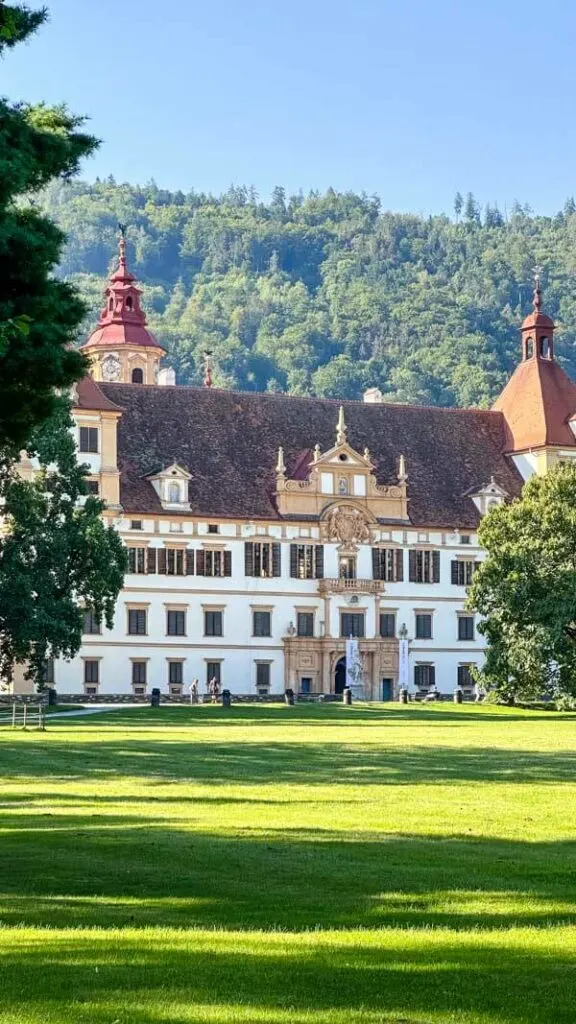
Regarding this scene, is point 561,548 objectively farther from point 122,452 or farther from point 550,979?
point 550,979

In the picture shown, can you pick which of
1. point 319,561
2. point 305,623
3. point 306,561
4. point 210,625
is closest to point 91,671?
point 210,625

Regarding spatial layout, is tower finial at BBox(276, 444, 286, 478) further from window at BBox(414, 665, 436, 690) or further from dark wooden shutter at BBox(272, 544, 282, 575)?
window at BBox(414, 665, 436, 690)

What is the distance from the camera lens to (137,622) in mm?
95062

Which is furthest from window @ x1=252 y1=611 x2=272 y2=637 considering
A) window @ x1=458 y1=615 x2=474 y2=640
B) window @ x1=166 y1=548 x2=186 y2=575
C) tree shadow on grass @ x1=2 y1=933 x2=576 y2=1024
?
tree shadow on grass @ x1=2 y1=933 x2=576 y2=1024

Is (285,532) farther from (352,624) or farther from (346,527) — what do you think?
(352,624)

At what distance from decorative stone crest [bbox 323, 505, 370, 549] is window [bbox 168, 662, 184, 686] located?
1049 cm

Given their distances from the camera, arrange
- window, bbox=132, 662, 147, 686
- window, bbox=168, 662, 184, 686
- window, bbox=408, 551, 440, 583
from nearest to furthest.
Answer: window, bbox=132, 662, 147, 686
window, bbox=168, 662, 184, 686
window, bbox=408, 551, 440, 583

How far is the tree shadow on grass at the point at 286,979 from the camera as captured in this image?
12703 millimetres

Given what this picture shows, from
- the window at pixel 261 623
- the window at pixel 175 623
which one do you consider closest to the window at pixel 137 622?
the window at pixel 175 623

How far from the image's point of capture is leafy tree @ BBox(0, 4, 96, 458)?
2272cm

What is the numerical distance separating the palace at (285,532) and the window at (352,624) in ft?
0.33

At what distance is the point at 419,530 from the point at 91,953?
87954 millimetres

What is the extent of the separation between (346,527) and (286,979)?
3426 inches

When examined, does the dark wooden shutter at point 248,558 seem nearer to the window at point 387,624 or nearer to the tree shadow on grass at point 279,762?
the window at point 387,624
